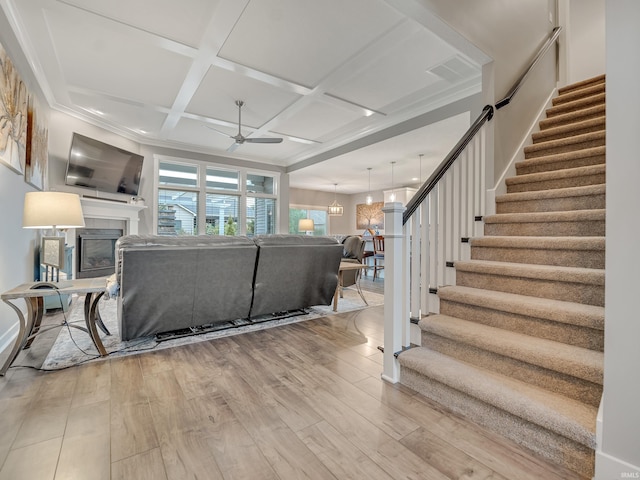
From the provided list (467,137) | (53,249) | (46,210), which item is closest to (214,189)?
(53,249)

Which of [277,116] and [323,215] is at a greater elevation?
[277,116]

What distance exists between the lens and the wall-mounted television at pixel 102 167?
183 inches

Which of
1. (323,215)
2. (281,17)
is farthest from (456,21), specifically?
(323,215)

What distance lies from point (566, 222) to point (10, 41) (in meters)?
4.90

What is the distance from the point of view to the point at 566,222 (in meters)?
2.09

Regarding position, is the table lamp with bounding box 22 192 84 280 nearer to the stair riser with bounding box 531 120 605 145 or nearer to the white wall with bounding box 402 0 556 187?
the white wall with bounding box 402 0 556 187

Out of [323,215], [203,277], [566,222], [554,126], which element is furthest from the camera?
[323,215]

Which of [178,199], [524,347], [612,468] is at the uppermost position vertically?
[178,199]

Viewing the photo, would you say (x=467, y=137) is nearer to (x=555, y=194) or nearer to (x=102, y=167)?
(x=555, y=194)

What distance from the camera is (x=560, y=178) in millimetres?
2473

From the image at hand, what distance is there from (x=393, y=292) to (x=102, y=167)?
538 cm

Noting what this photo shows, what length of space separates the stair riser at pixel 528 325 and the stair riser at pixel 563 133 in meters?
2.21

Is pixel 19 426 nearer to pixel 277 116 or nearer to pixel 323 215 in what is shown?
pixel 277 116

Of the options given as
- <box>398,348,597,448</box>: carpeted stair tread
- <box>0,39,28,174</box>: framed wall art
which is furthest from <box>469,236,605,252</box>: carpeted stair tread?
<box>0,39,28,174</box>: framed wall art
